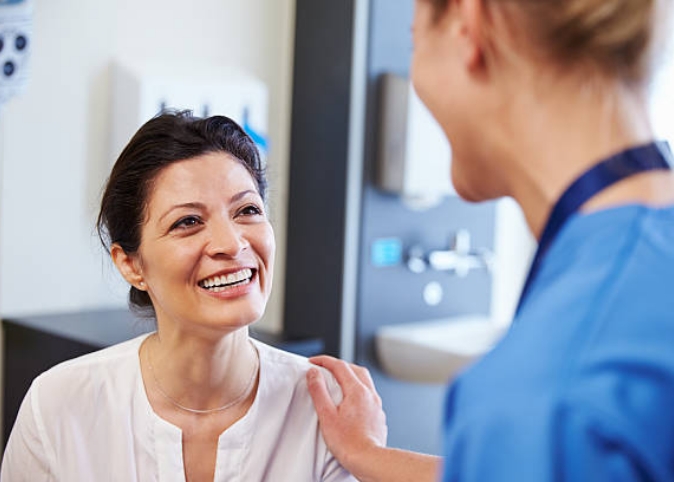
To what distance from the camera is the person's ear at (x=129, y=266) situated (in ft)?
5.50

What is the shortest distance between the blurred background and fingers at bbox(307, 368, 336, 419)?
94cm

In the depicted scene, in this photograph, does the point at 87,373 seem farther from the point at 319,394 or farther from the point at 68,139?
the point at 68,139

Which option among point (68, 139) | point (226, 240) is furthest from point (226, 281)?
point (68, 139)

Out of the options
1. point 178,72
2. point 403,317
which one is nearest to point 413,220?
point 403,317

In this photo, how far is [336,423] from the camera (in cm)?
155

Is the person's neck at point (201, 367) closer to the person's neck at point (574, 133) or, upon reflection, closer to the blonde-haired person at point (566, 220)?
the blonde-haired person at point (566, 220)

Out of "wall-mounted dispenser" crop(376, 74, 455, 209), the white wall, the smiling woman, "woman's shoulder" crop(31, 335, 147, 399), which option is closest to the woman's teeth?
the smiling woman

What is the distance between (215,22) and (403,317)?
45.4 inches

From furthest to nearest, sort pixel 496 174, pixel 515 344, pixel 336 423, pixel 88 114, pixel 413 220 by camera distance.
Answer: pixel 413 220 → pixel 88 114 → pixel 336 423 → pixel 496 174 → pixel 515 344

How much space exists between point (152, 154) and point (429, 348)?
1.65 metres

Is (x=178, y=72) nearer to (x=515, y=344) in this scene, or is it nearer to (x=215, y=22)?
(x=215, y=22)

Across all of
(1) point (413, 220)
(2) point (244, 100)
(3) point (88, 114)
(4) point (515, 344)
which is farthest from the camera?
(1) point (413, 220)

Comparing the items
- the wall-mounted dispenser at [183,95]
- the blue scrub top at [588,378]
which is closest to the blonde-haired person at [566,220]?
the blue scrub top at [588,378]

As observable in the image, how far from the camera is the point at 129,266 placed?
1.69 m
